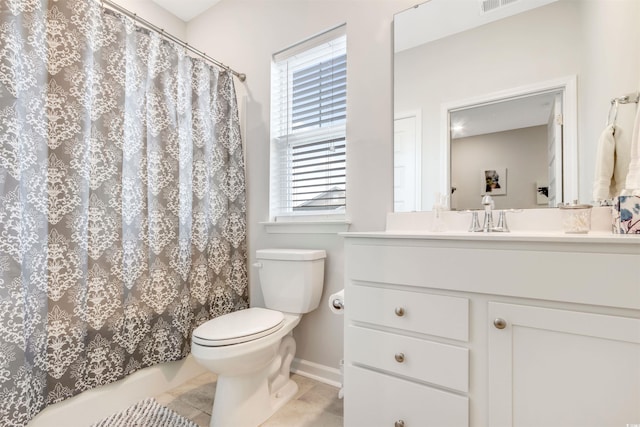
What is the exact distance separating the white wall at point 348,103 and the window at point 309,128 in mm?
68

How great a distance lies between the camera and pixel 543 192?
4.16 feet

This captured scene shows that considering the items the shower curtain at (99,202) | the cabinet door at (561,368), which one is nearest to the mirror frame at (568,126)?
the cabinet door at (561,368)

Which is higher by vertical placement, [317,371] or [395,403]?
[395,403]

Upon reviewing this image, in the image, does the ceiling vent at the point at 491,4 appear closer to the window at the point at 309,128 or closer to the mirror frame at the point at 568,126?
the mirror frame at the point at 568,126

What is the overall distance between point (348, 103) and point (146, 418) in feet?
6.21

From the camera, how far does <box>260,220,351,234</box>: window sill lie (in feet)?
5.66

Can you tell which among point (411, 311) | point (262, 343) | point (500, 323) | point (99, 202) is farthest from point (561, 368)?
point (99, 202)

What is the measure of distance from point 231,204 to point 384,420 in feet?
4.87

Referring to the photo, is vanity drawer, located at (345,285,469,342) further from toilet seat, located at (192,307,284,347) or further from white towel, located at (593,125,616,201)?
white towel, located at (593,125,616,201)

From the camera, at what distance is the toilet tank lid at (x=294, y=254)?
1681mm

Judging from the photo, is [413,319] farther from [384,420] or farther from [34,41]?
[34,41]

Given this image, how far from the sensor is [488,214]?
4.33 ft

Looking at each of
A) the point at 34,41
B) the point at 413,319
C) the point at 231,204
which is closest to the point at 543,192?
the point at 413,319

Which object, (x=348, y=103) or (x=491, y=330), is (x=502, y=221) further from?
(x=348, y=103)
